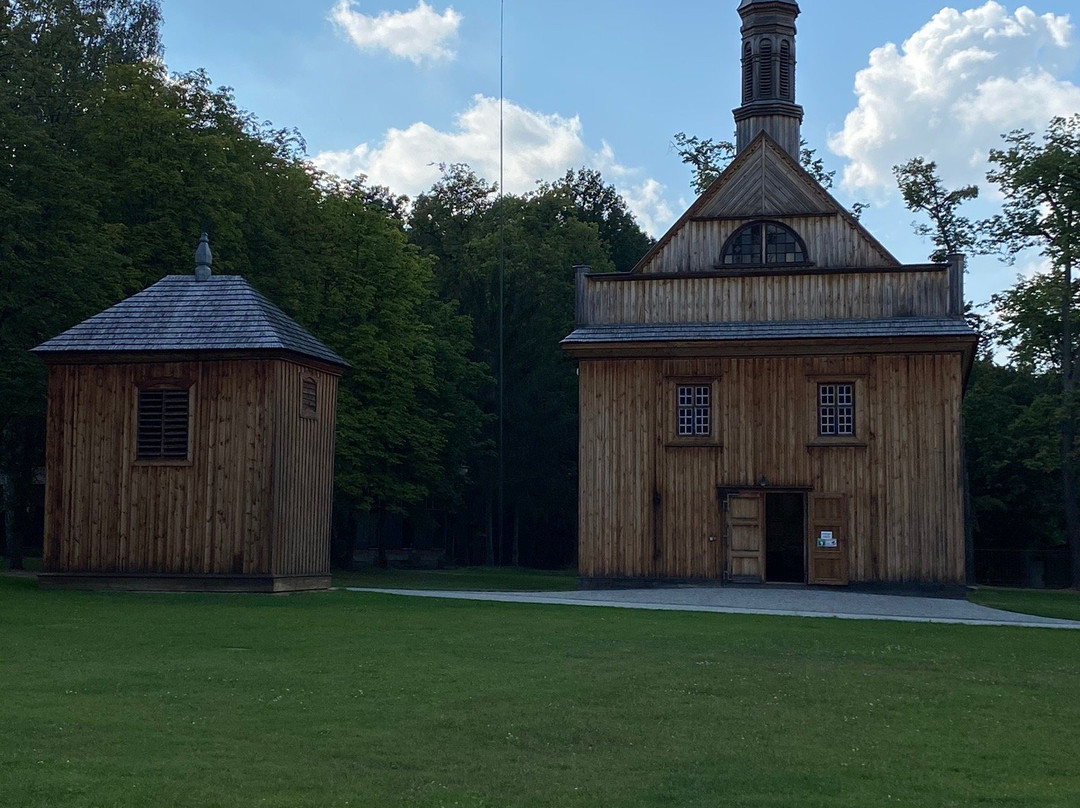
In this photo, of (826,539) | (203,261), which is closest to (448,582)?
(826,539)

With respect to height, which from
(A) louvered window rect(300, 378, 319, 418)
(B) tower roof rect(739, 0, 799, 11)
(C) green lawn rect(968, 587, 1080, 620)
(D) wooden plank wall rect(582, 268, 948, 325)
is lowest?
(C) green lawn rect(968, 587, 1080, 620)

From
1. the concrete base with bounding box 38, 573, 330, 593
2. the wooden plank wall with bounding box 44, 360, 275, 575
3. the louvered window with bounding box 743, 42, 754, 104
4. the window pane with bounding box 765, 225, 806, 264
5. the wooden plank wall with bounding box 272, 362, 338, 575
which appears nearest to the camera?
the concrete base with bounding box 38, 573, 330, 593

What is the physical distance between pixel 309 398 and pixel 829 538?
1180cm

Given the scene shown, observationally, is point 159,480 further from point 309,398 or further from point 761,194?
point 761,194

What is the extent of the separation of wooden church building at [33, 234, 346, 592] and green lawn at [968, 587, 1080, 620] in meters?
15.1

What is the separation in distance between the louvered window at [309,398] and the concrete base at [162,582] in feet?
11.5

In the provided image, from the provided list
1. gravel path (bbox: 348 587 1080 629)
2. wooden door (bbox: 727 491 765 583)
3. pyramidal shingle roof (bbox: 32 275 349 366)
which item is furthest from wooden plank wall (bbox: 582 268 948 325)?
pyramidal shingle roof (bbox: 32 275 349 366)

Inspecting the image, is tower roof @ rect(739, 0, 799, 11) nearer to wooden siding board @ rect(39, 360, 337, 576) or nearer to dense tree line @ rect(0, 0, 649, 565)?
dense tree line @ rect(0, 0, 649, 565)

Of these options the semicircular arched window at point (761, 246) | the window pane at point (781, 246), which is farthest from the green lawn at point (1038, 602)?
the semicircular arched window at point (761, 246)

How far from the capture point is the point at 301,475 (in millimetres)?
29750

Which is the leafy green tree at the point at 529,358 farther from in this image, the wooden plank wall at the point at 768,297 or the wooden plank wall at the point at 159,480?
the wooden plank wall at the point at 159,480

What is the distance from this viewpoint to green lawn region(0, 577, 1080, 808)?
9.36m

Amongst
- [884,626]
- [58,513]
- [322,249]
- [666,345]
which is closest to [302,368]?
[58,513]

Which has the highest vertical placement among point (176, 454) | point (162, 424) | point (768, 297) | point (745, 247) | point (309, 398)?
point (745, 247)
